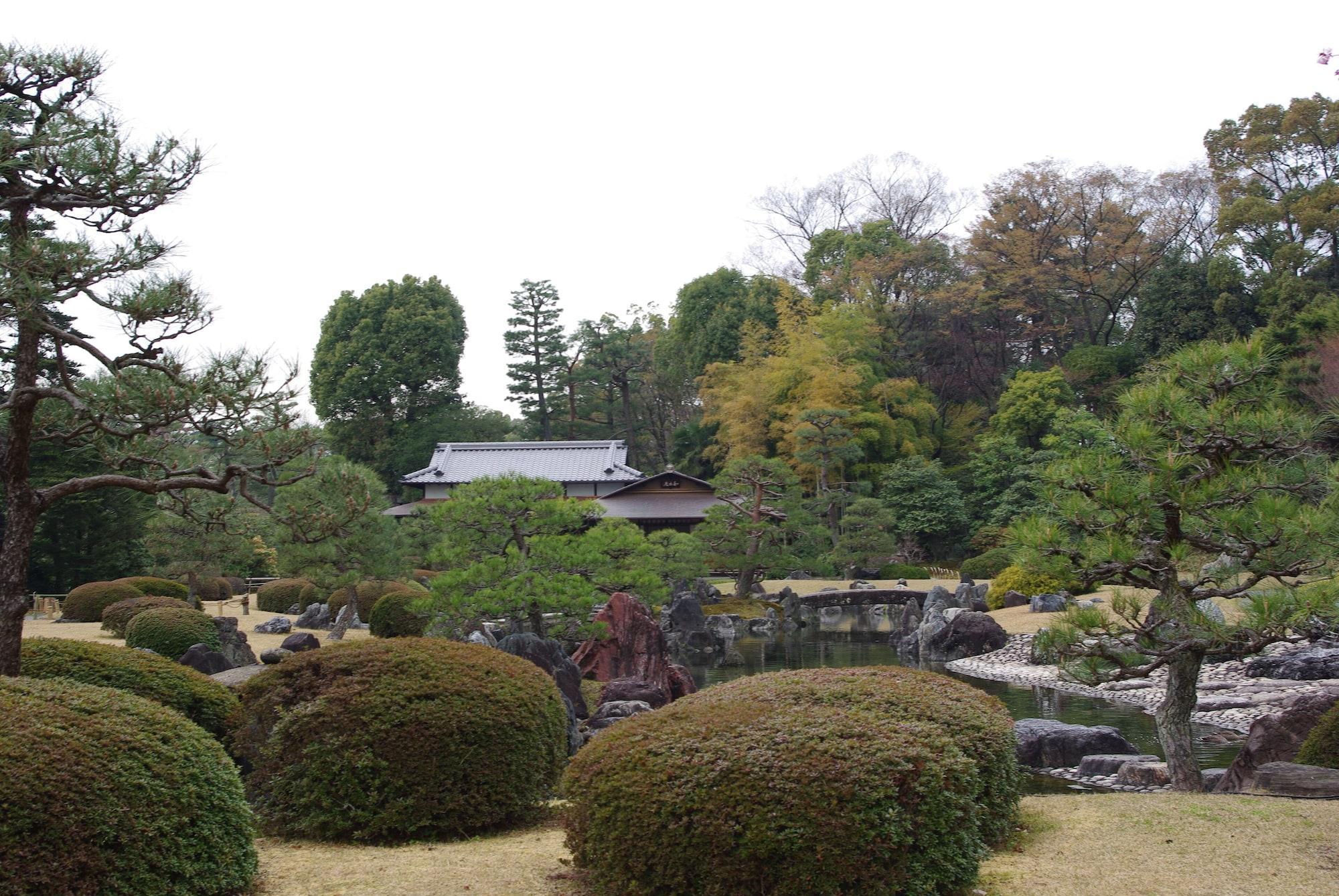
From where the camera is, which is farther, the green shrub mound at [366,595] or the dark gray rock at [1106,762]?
the green shrub mound at [366,595]

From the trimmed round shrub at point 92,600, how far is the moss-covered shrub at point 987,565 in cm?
1759

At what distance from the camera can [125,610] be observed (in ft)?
49.6

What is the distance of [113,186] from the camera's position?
563cm

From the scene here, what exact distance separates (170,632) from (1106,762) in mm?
10477

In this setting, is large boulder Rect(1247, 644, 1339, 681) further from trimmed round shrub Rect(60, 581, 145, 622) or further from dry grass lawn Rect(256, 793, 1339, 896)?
trimmed round shrub Rect(60, 581, 145, 622)

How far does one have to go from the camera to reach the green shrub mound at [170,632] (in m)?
12.6

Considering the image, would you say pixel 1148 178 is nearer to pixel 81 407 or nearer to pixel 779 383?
pixel 779 383

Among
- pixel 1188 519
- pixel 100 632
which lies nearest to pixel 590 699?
pixel 1188 519

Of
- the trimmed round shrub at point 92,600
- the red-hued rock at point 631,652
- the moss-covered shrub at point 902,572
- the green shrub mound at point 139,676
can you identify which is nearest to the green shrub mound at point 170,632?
the trimmed round shrub at point 92,600

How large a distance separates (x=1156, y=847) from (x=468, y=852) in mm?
2840

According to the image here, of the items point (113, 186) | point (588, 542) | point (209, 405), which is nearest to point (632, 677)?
point (588, 542)

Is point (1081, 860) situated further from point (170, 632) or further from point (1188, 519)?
point (170, 632)

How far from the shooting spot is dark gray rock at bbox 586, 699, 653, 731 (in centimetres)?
881

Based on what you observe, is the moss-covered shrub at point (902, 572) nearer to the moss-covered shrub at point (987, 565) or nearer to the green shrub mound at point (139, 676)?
the moss-covered shrub at point (987, 565)
